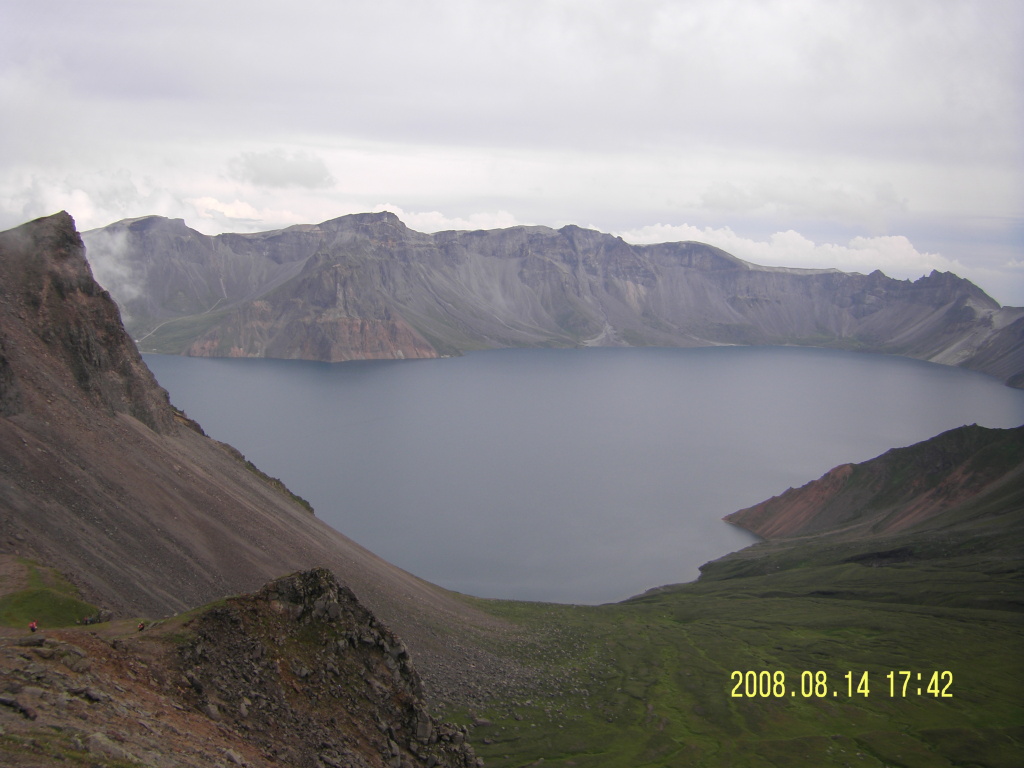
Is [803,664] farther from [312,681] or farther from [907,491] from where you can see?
[907,491]

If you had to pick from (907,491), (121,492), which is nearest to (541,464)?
(907,491)

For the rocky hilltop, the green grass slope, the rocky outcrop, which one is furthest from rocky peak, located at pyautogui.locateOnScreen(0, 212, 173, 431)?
the rocky outcrop

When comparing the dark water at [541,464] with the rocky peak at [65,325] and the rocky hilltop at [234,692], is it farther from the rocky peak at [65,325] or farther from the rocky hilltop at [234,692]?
the rocky hilltop at [234,692]

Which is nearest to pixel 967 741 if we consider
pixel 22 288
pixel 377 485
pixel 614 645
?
pixel 614 645

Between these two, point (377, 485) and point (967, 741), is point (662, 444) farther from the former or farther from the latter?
point (967, 741)

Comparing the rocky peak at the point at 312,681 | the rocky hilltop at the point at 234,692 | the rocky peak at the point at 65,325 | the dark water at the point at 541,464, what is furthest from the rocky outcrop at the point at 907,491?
the rocky peak at the point at 65,325

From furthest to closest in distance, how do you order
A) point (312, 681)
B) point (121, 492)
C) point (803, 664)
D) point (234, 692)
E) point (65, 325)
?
1. point (65, 325)
2. point (803, 664)
3. point (121, 492)
4. point (312, 681)
5. point (234, 692)

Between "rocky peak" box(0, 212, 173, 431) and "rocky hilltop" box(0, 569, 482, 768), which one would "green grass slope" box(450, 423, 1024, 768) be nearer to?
"rocky hilltop" box(0, 569, 482, 768)
